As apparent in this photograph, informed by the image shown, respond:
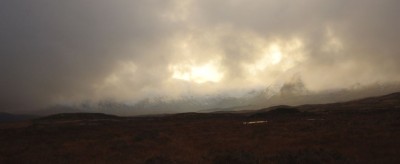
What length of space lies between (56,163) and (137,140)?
15107 millimetres

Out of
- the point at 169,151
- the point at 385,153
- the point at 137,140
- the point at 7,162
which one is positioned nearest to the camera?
the point at 385,153

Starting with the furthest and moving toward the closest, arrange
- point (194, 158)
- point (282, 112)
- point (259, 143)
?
point (282, 112) < point (259, 143) < point (194, 158)

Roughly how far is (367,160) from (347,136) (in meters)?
13.9

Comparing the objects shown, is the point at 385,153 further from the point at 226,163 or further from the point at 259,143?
the point at 259,143

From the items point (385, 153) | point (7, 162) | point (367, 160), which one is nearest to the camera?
point (367, 160)

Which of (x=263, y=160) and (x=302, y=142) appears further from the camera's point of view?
(x=302, y=142)

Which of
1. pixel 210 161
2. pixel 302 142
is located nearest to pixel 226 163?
pixel 210 161

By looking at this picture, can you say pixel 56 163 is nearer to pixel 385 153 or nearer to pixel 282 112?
pixel 385 153

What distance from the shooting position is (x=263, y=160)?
962 inches

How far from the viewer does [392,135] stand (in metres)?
33.4

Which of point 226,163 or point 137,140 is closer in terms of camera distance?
point 226,163

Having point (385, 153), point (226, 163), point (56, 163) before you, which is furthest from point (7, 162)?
point (385, 153)

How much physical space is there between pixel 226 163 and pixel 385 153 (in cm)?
1048

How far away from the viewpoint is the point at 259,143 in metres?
35.6
